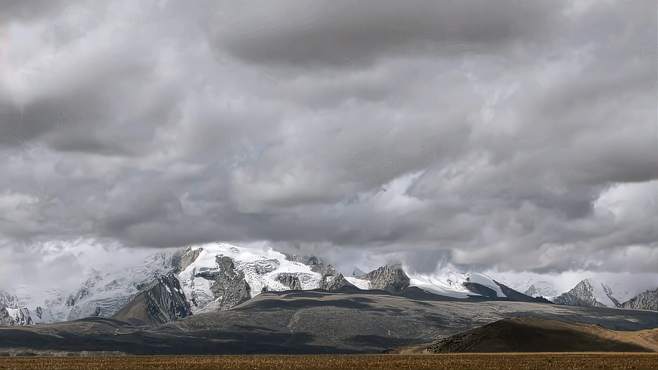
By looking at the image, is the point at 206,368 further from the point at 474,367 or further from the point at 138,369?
the point at 474,367

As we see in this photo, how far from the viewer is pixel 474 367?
160 m

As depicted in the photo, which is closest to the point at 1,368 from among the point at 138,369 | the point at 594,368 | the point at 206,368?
the point at 138,369

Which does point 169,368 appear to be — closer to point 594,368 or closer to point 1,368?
point 1,368

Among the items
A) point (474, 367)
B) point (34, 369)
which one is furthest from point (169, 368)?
point (474, 367)

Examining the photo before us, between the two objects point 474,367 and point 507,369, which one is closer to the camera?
point 507,369

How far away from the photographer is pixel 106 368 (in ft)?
557

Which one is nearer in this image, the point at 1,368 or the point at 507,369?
the point at 507,369

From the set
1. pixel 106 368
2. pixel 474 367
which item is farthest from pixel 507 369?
pixel 106 368

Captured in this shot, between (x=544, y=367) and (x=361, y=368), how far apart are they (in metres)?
33.9

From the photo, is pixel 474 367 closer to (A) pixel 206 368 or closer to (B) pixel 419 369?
(B) pixel 419 369

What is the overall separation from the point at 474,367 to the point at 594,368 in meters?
22.0

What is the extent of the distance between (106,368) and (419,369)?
2423 inches

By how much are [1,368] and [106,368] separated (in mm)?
20102

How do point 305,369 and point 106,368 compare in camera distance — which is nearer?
point 305,369
